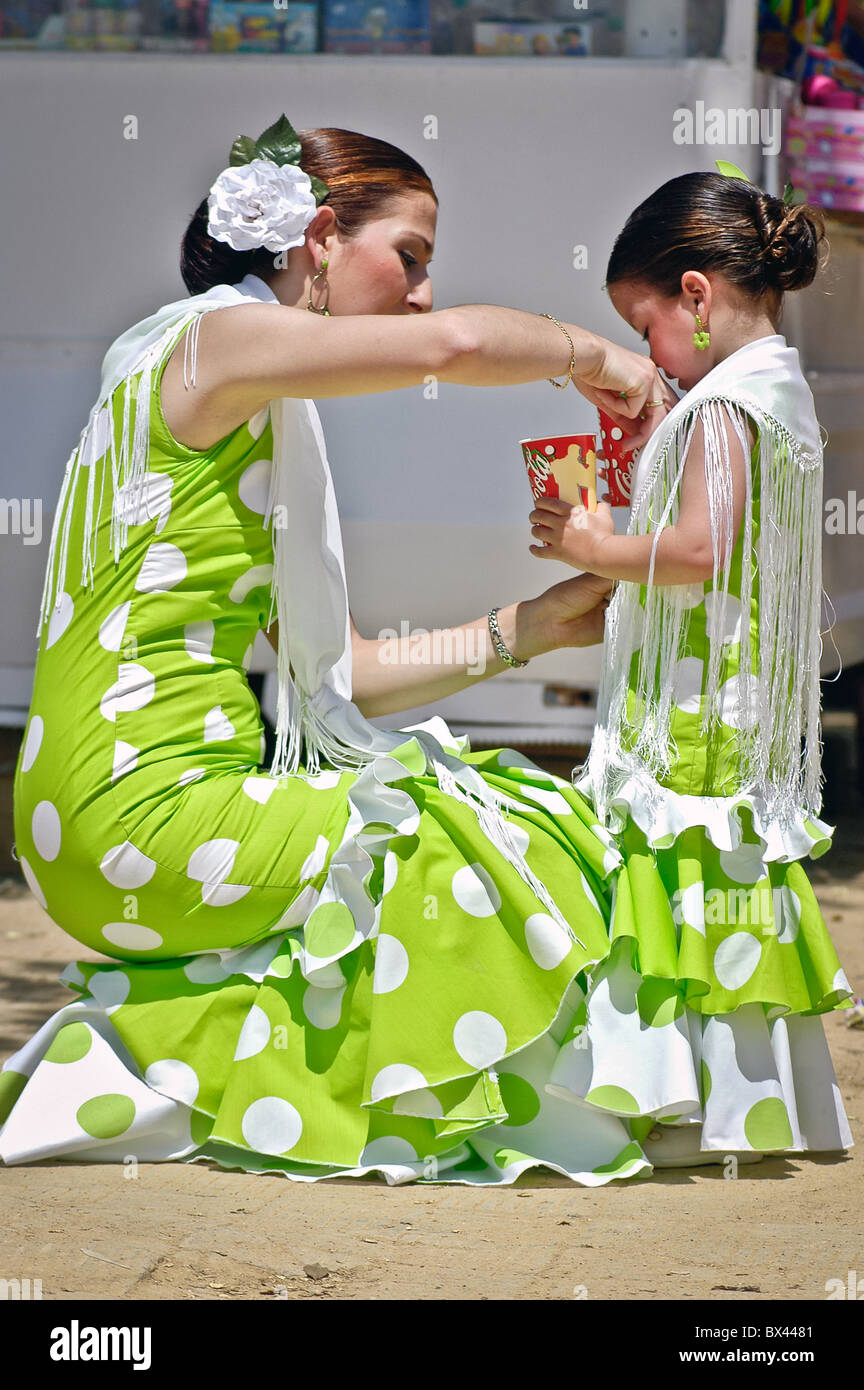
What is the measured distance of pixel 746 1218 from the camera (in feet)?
7.45

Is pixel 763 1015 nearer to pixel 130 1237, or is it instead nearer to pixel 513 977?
pixel 513 977

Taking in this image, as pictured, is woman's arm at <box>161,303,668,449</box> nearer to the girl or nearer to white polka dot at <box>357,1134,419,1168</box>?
the girl

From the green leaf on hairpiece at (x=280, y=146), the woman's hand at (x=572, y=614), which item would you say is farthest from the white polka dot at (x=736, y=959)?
the green leaf on hairpiece at (x=280, y=146)

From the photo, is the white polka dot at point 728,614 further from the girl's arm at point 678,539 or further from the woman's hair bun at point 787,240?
the woman's hair bun at point 787,240

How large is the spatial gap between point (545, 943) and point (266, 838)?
460mm

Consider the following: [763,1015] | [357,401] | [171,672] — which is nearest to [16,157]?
[357,401]

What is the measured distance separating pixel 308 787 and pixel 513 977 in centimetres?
45

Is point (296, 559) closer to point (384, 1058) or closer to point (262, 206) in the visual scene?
point (262, 206)

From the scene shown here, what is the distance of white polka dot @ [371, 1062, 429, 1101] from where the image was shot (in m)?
2.30

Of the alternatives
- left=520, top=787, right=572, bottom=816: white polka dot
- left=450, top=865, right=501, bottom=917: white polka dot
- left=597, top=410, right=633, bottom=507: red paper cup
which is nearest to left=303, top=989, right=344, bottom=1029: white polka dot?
left=450, top=865, right=501, bottom=917: white polka dot

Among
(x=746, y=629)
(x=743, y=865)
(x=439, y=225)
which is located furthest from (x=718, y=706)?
(x=439, y=225)

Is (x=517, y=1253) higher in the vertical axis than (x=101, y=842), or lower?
lower

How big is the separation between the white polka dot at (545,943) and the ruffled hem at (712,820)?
24 centimetres

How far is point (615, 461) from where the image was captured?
2742mm
